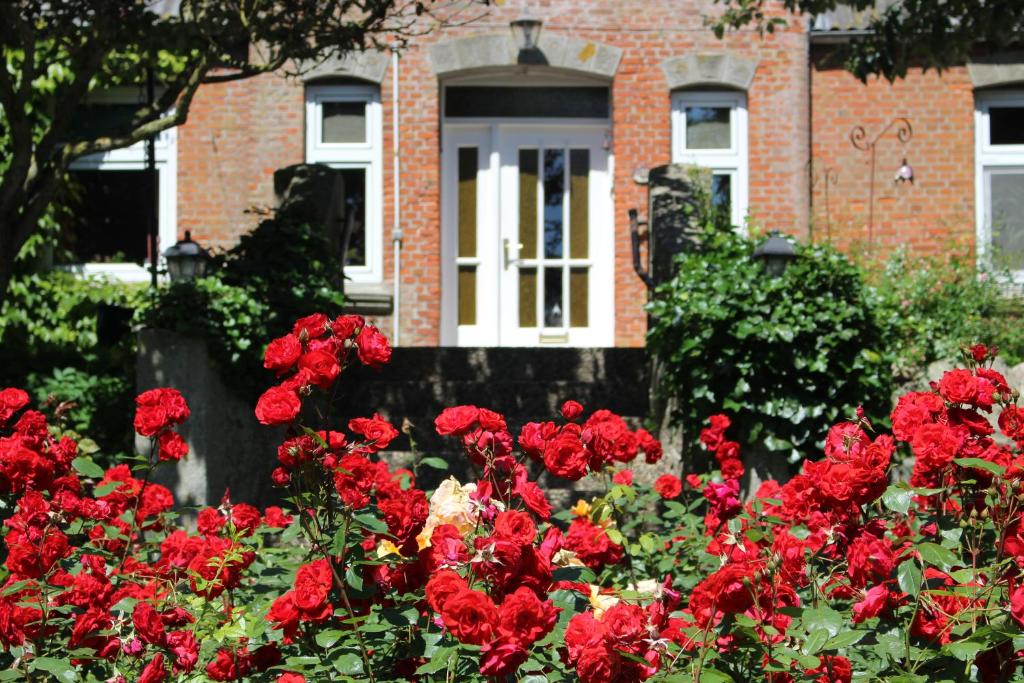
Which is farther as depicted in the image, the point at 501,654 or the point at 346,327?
the point at 346,327

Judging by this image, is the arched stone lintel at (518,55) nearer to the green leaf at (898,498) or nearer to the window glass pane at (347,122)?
the window glass pane at (347,122)

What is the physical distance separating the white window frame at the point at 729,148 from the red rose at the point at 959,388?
8.59 meters

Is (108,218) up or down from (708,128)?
down

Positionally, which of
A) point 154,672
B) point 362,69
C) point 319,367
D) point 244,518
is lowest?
point 154,672

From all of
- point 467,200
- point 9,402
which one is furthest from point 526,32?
point 9,402

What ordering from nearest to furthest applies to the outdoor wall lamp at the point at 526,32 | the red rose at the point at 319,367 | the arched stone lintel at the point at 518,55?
the red rose at the point at 319,367 < the outdoor wall lamp at the point at 526,32 < the arched stone lintel at the point at 518,55

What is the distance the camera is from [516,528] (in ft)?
6.94

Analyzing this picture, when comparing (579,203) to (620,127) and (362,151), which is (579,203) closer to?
(620,127)

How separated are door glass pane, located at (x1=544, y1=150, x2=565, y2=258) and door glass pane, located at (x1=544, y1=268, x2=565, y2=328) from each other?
6.7 inches

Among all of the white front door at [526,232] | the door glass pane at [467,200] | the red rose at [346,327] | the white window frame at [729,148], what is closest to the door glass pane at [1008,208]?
the white window frame at [729,148]

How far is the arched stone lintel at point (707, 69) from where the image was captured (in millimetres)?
10930

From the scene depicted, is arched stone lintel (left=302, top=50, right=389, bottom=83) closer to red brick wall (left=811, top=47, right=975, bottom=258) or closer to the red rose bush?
red brick wall (left=811, top=47, right=975, bottom=258)

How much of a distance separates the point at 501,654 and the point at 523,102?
9686 mm

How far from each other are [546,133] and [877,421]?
5.93m
